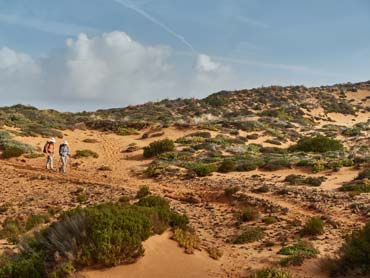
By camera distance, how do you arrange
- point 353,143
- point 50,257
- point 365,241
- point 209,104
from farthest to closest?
point 209,104
point 353,143
point 50,257
point 365,241

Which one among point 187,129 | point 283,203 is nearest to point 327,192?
point 283,203

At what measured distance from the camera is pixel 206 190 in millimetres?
20406

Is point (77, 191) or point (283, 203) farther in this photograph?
point (77, 191)

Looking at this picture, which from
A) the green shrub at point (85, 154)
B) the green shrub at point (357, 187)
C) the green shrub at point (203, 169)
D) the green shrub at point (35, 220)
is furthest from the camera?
the green shrub at point (85, 154)

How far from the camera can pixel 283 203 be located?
1730cm

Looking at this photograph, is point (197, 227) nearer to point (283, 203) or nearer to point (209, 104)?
point (283, 203)

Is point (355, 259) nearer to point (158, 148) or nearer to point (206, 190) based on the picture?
point (206, 190)

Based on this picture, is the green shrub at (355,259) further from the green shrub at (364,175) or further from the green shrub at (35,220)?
the green shrub at (364,175)

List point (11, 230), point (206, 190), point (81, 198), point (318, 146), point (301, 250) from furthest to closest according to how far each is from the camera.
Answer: point (318, 146) < point (206, 190) < point (81, 198) < point (11, 230) < point (301, 250)

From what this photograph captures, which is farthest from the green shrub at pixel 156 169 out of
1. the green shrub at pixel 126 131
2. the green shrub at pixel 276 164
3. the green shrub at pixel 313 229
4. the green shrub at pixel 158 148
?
the green shrub at pixel 126 131

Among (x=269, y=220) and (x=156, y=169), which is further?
(x=156, y=169)

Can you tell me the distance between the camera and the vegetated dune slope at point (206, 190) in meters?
11.0

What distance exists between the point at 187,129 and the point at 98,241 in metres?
29.5

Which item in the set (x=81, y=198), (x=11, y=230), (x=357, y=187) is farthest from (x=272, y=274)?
(x=81, y=198)
